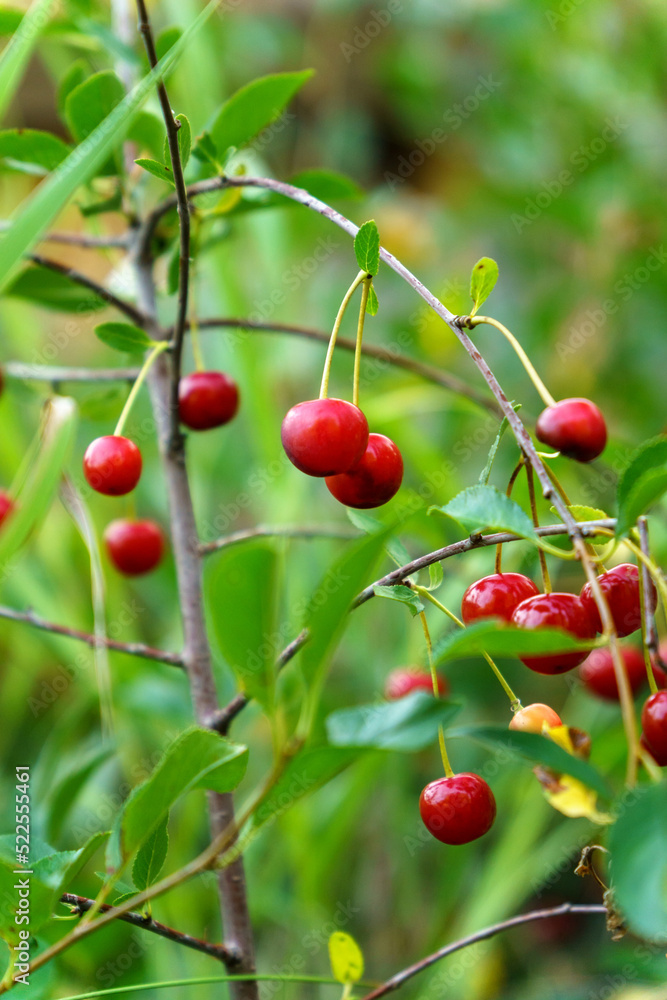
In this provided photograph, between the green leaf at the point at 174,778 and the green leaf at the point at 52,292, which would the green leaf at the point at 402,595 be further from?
the green leaf at the point at 52,292

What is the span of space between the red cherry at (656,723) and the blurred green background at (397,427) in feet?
0.91

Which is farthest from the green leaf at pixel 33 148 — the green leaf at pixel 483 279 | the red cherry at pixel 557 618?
the red cherry at pixel 557 618

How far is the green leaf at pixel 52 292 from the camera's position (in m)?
0.61

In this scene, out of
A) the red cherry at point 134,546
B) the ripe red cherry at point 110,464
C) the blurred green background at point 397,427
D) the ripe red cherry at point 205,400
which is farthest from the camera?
the blurred green background at point 397,427

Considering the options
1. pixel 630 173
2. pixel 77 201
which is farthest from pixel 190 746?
pixel 630 173

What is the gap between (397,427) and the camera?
3.10 feet

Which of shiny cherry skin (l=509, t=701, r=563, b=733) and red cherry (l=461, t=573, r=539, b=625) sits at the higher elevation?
red cherry (l=461, t=573, r=539, b=625)

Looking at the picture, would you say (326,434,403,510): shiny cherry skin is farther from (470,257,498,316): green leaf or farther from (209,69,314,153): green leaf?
(209,69,314,153): green leaf

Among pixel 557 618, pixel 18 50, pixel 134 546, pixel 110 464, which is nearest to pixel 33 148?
pixel 18 50

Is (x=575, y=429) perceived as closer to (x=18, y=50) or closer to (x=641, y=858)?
(x=641, y=858)

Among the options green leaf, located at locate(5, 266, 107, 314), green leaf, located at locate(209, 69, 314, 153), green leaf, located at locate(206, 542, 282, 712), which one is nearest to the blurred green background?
green leaf, located at locate(5, 266, 107, 314)

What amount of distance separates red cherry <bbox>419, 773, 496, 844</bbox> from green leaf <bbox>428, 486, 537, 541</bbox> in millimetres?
143

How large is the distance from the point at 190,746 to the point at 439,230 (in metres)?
1.56

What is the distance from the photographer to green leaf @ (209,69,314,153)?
19.3 inches
